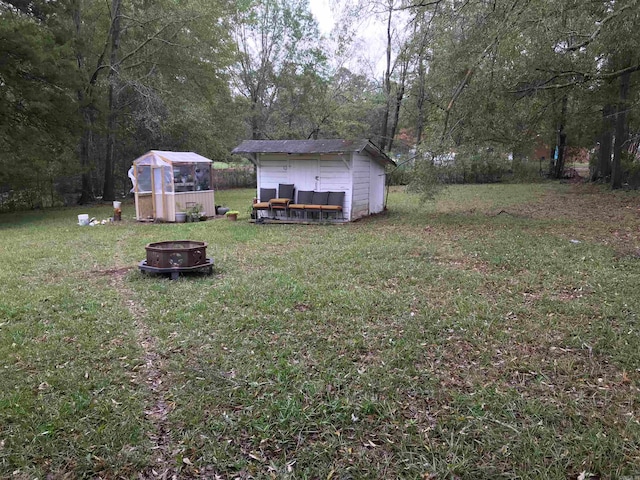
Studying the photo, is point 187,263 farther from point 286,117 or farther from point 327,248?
point 286,117

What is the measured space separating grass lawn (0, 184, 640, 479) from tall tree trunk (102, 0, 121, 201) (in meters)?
10.9

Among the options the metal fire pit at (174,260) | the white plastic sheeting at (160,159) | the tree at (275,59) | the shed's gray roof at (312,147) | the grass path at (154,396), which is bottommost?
the grass path at (154,396)

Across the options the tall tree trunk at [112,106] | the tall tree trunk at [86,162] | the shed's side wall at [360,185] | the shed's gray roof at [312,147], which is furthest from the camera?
the tall tree trunk at [112,106]

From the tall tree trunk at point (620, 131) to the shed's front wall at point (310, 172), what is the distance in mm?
10290

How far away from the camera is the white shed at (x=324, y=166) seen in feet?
39.0

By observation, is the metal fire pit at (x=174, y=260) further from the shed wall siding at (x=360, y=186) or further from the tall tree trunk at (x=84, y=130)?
the tall tree trunk at (x=84, y=130)

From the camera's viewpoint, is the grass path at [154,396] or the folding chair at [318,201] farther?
the folding chair at [318,201]

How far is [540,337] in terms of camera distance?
154 inches

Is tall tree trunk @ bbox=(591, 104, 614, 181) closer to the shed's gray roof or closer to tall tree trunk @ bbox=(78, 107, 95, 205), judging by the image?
the shed's gray roof

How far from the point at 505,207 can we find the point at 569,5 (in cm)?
748

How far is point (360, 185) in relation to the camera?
12.6m

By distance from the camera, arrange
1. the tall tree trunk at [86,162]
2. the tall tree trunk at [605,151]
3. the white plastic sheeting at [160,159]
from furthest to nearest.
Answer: the tall tree trunk at [605,151] → the tall tree trunk at [86,162] → the white plastic sheeting at [160,159]

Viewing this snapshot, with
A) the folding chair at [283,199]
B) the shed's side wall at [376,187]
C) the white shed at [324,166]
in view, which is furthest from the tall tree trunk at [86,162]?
the shed's side wall at [376,187]

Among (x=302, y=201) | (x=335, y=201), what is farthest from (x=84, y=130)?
(x=335, y=201)
